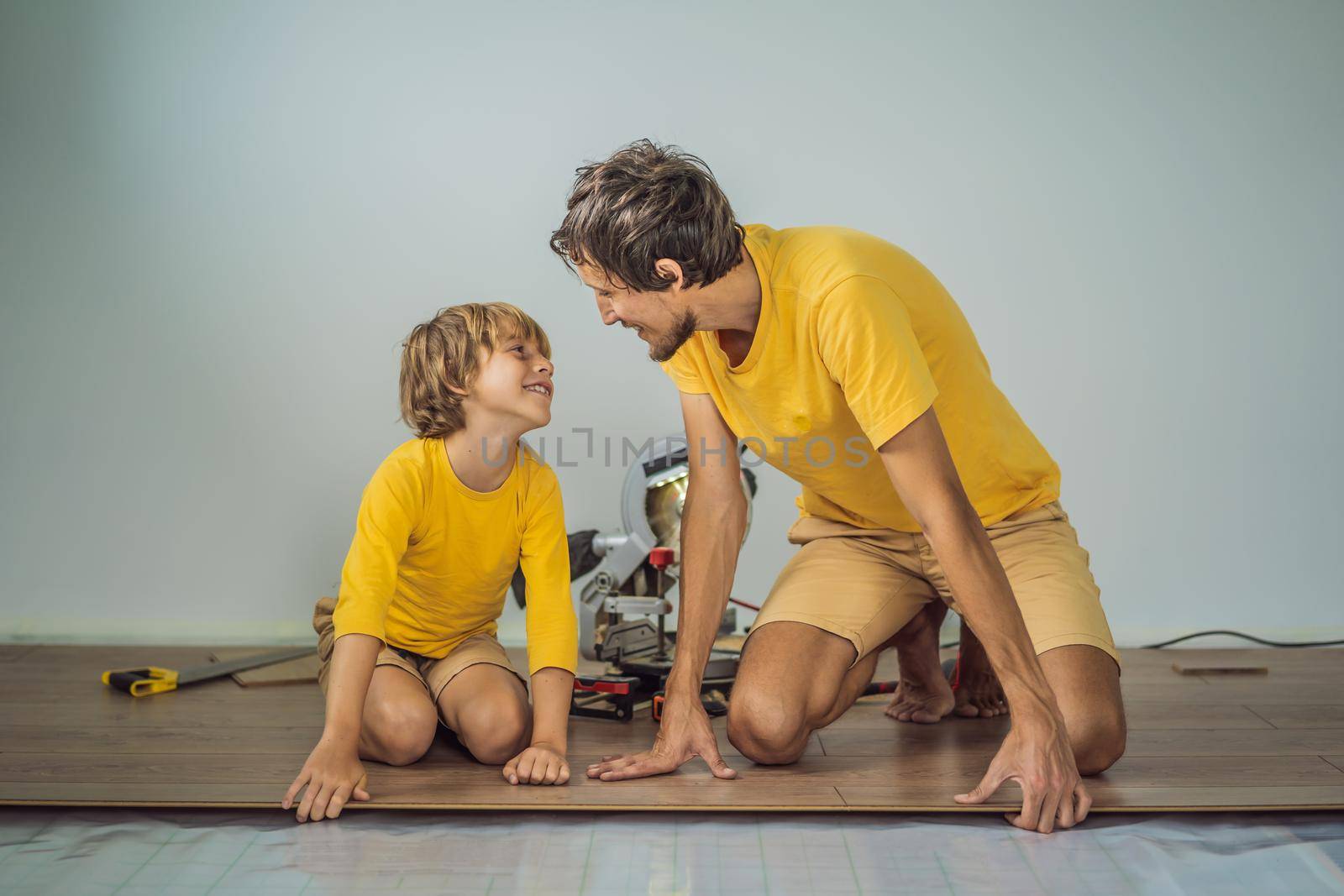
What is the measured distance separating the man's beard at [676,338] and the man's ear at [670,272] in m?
0.05

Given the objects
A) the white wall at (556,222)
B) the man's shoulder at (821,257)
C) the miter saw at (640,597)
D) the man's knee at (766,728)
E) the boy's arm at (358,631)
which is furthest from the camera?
the white wall at (556,222)

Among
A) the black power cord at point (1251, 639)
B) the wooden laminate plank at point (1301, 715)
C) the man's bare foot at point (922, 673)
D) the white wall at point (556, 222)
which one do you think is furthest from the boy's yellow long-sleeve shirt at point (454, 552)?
the black power cord at point (1251, 639)

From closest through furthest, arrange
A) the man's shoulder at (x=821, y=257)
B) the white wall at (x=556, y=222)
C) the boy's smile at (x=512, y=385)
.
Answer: the man's shoulder at (x=821, y=257) → the boy's smile at (x=512, y=385) → the white wall at (x=556, y=222)

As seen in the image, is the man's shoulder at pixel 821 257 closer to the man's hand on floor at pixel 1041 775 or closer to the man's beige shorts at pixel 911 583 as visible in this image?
the man's beige shorts at pixel 911 583

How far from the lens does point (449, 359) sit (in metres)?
2.04

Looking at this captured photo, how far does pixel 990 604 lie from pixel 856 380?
38 cm

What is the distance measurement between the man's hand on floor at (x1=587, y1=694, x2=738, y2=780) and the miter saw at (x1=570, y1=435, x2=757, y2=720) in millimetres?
433

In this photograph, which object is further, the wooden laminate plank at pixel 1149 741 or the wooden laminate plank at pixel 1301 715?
the wooden laminate plank at pixel 1301 715

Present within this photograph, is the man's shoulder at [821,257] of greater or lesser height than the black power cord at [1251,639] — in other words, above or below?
above

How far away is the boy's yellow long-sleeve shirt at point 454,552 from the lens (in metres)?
1.93

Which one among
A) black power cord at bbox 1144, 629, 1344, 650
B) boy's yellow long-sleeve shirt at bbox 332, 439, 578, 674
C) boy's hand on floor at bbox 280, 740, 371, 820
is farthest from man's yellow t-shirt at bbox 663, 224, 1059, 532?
black power cord at bbox 1144, 629, 1344, 650

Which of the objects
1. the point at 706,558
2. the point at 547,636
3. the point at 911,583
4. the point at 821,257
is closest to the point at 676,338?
the point at 821,257

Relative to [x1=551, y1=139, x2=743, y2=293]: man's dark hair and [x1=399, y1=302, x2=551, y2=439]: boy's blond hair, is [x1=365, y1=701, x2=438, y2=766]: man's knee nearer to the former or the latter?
[x1=399, y1=302, x2=551, y2=439]: boy's blond hair

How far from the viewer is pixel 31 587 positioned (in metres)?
3.20
